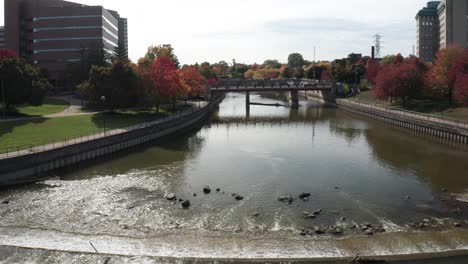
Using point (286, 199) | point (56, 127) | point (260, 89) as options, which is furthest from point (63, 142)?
point (260, 89)

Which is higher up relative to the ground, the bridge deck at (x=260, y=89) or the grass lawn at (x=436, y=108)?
the bridge deck at (x=260, y=89)

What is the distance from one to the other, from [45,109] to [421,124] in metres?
66.8

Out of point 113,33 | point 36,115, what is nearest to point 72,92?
point 113,33

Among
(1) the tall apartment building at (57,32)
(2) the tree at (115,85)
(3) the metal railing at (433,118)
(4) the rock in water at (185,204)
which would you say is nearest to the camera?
(4) the rock in water at (185,204)

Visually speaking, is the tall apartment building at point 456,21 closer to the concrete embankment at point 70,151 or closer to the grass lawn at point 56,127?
the grass lawn at point 56,127

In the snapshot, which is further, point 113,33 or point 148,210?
point 113,33

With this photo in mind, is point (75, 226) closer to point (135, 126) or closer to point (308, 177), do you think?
point (308, 177)

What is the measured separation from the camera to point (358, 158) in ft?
186

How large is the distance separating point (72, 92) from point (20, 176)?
86.4 meters

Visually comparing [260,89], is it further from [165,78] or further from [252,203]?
[252,203]

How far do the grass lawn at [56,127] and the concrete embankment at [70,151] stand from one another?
10.2 ft

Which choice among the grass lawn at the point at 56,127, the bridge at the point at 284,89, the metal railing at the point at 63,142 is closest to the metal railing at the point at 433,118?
the bridge at the point at 284,89

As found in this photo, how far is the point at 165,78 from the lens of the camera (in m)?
85.5

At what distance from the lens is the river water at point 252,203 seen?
2884 cm
